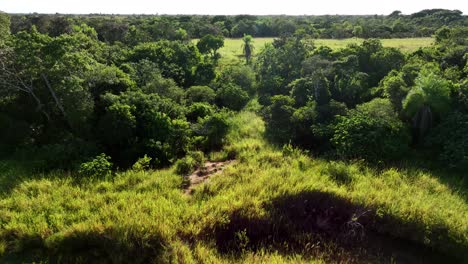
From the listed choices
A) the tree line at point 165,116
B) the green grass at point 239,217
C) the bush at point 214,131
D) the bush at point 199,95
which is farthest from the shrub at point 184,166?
the bush at point 199,95

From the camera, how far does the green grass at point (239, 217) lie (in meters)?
9.96

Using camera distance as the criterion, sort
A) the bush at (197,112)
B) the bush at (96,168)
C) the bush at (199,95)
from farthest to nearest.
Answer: the bush at (199,95), the bush at (197,112), the bush at (96,168)

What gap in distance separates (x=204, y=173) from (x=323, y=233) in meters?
5.42

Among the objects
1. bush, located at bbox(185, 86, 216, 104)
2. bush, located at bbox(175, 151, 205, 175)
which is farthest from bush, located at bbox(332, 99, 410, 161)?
bush, located at bbox(185, 86, 216, 104)

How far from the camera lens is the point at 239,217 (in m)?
11.0

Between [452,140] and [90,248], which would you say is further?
[452,140]

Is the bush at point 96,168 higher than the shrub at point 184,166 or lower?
higher

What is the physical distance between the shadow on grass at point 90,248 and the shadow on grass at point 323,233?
1.77 metres

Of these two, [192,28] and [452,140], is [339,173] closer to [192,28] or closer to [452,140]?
[452,140]

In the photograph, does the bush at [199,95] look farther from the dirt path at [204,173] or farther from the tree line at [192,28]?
the tree line at [192,28]

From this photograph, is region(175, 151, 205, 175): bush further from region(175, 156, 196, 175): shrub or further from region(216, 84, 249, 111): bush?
region(216, 84, 249, 111): bush

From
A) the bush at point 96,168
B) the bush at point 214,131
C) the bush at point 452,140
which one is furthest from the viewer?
the bush at point 214,131

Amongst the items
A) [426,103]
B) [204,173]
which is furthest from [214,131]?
[426,103]

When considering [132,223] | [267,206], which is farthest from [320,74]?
[132,223]
